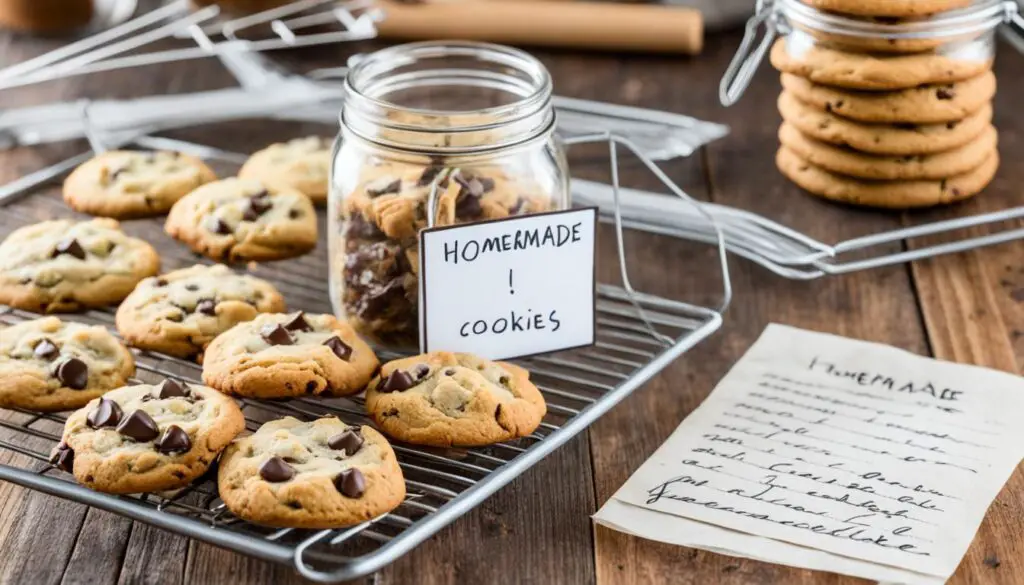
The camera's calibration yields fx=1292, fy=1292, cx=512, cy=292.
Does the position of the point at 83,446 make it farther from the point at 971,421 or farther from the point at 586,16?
the point at 586,16

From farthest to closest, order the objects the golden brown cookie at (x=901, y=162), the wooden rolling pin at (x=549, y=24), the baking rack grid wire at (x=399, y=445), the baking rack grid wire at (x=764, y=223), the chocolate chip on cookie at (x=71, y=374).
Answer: the wooden rolling pin at (x=549, y=24), the golden brown cookie at (x=901, y=162), the baking rack grid wire at (x=764, y=223), the chocolate chip on cookie at (x=71, y=374), the baking rack grid wire at (x=399, y=445)

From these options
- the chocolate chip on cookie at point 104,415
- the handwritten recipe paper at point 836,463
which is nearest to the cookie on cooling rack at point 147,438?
the chocolate chip on cookie at point 104,415

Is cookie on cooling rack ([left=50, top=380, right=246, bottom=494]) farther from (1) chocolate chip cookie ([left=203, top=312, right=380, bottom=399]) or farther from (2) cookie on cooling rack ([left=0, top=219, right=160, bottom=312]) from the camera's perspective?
(2) cookie on cooling rack ([left=0, top=219, right=160, bottom=312])

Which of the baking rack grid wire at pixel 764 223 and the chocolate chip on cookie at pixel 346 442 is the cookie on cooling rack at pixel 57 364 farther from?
the baking rack grid wire at pixel 764 223

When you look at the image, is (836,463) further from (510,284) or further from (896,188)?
(896,188)

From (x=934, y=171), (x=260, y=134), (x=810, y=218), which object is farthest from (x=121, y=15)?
(x=934, y=171)

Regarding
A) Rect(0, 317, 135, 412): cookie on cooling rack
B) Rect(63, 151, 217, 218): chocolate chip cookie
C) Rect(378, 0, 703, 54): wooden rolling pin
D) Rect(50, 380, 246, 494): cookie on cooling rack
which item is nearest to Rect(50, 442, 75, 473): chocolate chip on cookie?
Rect(50, 380, 246, 494): cookie on cooling rack

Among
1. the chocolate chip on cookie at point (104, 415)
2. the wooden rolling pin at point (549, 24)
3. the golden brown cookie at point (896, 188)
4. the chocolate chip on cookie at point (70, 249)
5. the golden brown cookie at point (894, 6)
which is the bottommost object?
the golden brown cookie at point (896, 188)
